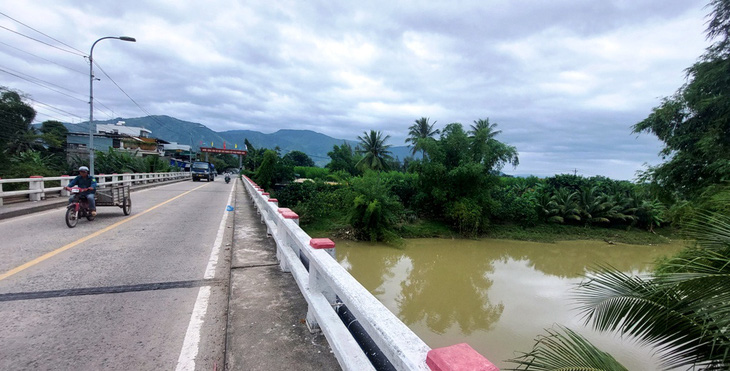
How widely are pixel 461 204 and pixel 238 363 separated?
18.4 meters

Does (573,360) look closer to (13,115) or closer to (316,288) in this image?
(316,288)

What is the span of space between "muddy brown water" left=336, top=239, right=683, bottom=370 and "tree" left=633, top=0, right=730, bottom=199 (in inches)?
119

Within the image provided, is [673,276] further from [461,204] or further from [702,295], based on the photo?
[461,204]

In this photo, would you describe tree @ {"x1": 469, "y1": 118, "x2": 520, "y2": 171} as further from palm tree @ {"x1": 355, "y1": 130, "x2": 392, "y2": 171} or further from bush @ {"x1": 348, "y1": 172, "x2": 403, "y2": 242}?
palm tree @ {"x1": 355, "y1": 130, "x2": 392, "y2": 171}

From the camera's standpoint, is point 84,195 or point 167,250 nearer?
point 167,250

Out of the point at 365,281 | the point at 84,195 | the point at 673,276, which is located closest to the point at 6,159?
the point at 84,195

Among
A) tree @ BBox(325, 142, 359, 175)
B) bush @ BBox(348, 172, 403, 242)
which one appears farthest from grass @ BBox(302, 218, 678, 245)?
tree @ BBox(325, 142, 359, 175)

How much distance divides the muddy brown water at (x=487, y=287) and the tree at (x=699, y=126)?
303 cm

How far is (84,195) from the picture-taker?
24.9 ft

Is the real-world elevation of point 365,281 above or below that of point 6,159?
below

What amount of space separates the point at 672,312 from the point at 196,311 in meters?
4.17

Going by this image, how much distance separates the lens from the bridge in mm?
1910

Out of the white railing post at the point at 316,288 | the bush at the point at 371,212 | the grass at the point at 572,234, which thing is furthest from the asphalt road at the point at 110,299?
the grass at the point at 572,234

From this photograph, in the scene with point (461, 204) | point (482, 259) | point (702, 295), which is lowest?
point (482, 259)
